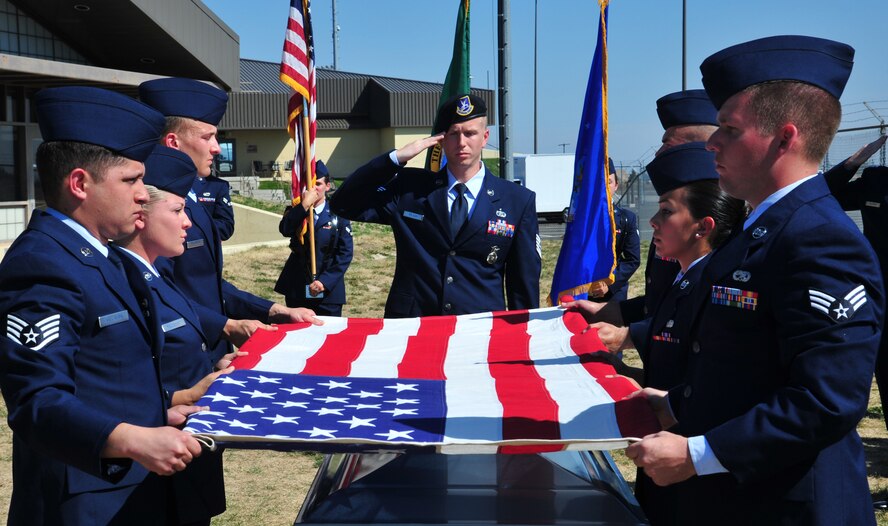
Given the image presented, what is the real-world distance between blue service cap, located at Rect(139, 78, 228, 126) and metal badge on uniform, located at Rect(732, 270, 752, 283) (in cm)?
292

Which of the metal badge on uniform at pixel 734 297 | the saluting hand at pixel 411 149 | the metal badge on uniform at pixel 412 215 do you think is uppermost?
the saluting hand at pixel 411 149

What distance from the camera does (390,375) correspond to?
11.0ft

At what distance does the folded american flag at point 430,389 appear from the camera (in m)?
2.49

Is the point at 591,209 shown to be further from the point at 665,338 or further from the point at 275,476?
the point at 275,476

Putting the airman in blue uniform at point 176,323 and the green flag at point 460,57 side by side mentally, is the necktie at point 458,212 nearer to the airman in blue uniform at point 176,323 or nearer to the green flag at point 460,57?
the airman in blue uniform at point 176,323

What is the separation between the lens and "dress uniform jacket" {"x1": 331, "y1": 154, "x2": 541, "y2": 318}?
4789 millimetres

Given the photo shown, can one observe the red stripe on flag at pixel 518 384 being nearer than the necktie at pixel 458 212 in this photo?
Yes

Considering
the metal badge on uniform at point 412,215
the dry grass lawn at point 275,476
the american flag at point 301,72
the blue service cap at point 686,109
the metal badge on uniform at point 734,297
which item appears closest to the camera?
the metal badge on uniform at point 734,297

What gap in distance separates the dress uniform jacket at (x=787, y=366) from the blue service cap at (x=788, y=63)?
0.25 metres

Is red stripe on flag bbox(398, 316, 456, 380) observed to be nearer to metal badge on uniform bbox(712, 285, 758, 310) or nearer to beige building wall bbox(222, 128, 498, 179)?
metal badge on uniform bbox(712, 285, 758, 310)

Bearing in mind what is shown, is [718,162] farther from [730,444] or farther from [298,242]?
[298,242]

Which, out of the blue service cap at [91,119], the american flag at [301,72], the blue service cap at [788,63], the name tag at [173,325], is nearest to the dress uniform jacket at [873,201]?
the blue service cap at [788,63]

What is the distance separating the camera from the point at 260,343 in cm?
371

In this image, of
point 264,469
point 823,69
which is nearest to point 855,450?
point 823,69
